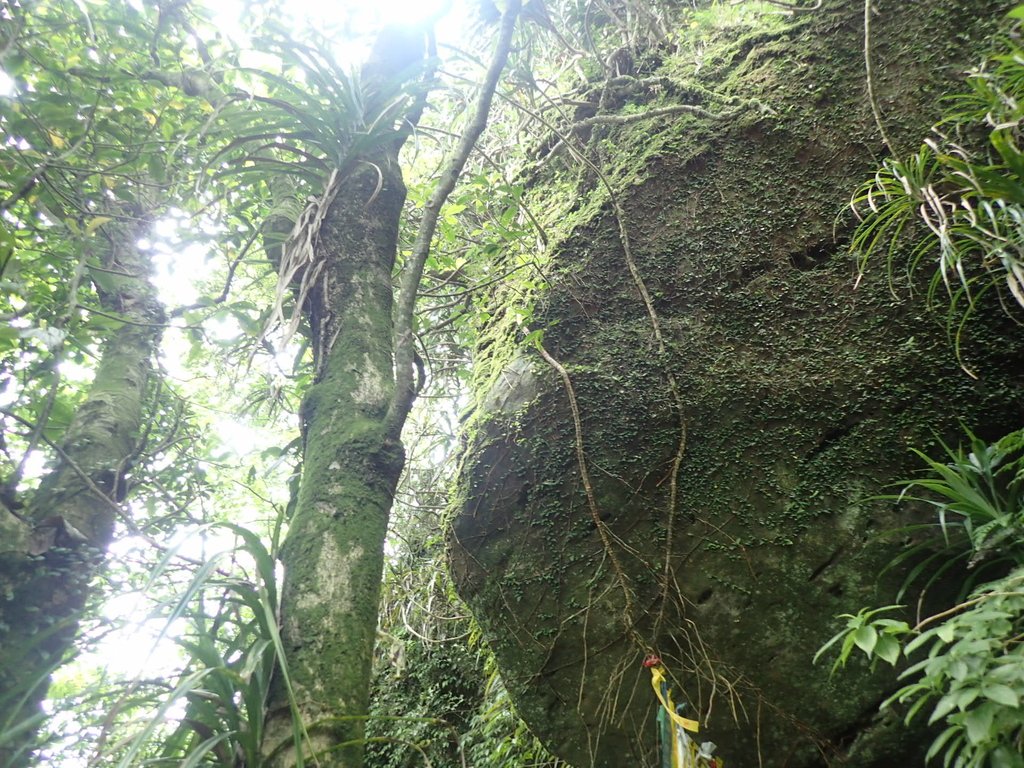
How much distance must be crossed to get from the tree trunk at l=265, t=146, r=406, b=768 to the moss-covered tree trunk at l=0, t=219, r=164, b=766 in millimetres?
427

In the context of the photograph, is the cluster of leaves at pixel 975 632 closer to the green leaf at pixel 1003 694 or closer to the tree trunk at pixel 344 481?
the green leaf at pixel 1003 694

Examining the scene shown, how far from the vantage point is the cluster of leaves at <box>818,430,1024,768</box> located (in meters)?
1.11

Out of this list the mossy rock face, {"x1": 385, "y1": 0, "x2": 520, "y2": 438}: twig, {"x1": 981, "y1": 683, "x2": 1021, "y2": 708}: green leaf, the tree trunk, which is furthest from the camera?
the mossy rock face

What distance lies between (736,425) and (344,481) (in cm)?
141

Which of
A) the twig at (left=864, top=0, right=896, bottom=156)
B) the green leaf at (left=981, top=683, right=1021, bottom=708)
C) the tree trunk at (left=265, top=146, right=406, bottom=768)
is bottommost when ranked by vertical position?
the green leaf at (left=981, top=683, right=1021, bottom=708)

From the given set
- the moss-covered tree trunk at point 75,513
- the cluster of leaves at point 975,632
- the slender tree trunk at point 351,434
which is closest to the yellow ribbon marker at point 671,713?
the cluster of leaves at point 975,632

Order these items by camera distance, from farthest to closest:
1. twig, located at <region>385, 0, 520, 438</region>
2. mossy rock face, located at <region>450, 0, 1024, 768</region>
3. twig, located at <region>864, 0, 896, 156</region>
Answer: twig, located at <region>864, 0, 896, 156</region> → mossy rock face, located at <region>450, 0, 1024, 768</region> → twig, located at <region>385, 0, 520, 438</region>

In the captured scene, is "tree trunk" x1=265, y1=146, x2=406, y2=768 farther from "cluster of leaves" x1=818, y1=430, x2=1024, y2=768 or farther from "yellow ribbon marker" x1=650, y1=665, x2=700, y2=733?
"cluster of leaves" x1=818, y1=430, x2=1024, y2=768

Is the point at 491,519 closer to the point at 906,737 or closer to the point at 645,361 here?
the point at 645,361

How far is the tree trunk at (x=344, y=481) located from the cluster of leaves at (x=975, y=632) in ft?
3.49

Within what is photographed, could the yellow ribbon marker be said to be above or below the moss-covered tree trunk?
below

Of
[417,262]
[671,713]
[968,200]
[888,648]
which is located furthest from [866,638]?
[968,200]

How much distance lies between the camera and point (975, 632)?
3.99ft

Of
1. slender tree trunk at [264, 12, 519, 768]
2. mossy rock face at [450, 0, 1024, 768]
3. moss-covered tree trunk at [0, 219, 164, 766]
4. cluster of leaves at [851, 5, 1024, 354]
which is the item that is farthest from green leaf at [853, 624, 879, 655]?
moss-covered tree trunk at [0, 219, 164, 766]
